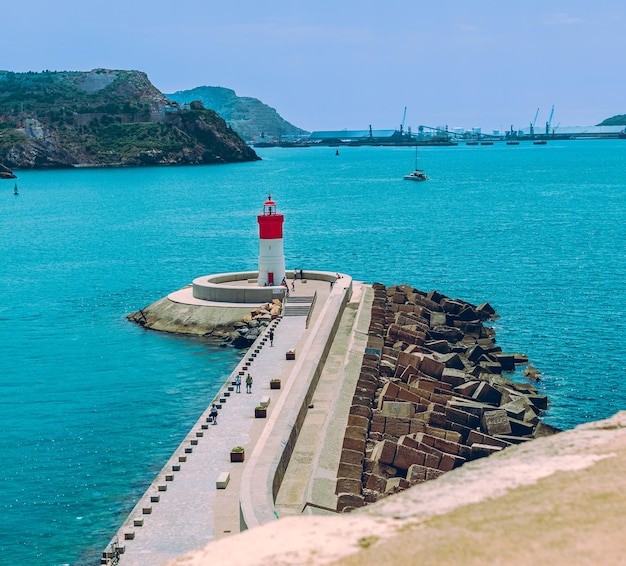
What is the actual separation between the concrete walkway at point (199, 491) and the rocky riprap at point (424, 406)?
257 centimetres

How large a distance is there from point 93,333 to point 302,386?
22281mm

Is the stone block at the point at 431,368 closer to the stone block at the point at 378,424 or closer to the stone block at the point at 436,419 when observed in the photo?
the stone block at the point at 436,419

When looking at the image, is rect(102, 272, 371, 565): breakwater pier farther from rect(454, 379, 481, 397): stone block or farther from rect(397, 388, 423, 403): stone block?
rect(454, 379, 481, 397): stone block

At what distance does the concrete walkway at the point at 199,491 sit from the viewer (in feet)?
68.6

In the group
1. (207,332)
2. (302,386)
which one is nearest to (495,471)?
(302,386)

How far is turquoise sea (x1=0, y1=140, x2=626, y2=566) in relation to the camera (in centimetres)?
2997

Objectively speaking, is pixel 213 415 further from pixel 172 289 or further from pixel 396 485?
pixel 172 289

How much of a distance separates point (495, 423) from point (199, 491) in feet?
36.8

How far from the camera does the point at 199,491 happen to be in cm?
2364

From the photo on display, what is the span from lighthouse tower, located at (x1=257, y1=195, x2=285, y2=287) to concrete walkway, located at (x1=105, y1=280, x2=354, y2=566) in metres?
13.8

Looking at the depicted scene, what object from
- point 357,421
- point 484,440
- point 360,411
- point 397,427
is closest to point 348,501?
point 357,421

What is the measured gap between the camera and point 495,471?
1362 centimetres

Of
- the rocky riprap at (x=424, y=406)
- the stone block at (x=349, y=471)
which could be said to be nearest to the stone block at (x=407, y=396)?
the rocky riprap at (x=424, y=406)

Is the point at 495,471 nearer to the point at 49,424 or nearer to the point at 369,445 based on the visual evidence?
the point at 369,445
